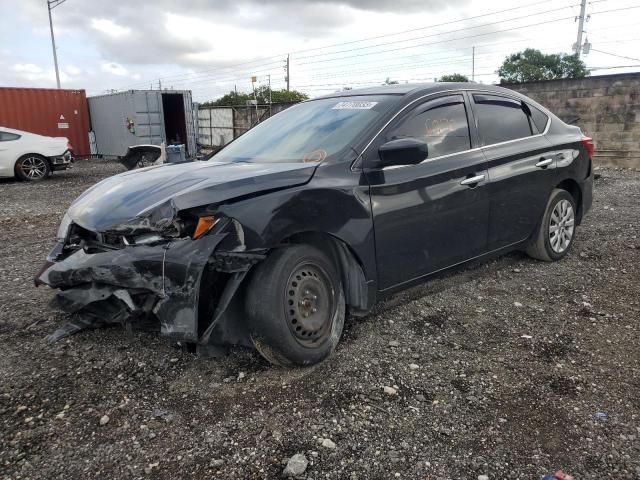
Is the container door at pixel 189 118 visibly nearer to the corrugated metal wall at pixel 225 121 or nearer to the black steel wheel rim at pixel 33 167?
the corrugated metal wall at pixel 225 121

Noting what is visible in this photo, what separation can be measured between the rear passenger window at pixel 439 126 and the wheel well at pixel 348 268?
836 millimetres

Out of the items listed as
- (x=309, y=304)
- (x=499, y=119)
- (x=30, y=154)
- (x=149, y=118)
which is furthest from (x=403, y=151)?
(x=149, y=118)

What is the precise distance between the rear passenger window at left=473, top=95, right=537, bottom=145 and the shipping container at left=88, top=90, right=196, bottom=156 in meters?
15.2

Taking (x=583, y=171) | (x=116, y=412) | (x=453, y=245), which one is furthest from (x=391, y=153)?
(x=583, y=171)

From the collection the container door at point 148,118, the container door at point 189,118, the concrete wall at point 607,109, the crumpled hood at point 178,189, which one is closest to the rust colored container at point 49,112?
the container door at point 148,118

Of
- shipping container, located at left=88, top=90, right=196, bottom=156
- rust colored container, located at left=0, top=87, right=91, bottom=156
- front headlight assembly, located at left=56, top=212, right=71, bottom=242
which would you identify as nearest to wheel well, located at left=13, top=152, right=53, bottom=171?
shipping container, located at left=88, top=90, right=196, bottom=156

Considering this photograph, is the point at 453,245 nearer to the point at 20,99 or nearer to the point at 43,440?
the point at 43,440

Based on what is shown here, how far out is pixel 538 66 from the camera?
4478cm

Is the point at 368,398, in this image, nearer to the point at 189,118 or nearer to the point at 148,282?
the point at 148,282

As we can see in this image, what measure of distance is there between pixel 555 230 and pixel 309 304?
300 cm

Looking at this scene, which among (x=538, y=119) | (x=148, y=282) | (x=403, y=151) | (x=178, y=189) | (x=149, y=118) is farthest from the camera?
(x=149, y=118)

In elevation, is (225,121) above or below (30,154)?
above

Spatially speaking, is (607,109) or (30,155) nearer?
(607,109)

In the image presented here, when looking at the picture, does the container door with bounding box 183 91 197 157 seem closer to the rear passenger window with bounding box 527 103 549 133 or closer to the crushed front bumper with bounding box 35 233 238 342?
the rear passenger window with bounding box 527 103 549 133
